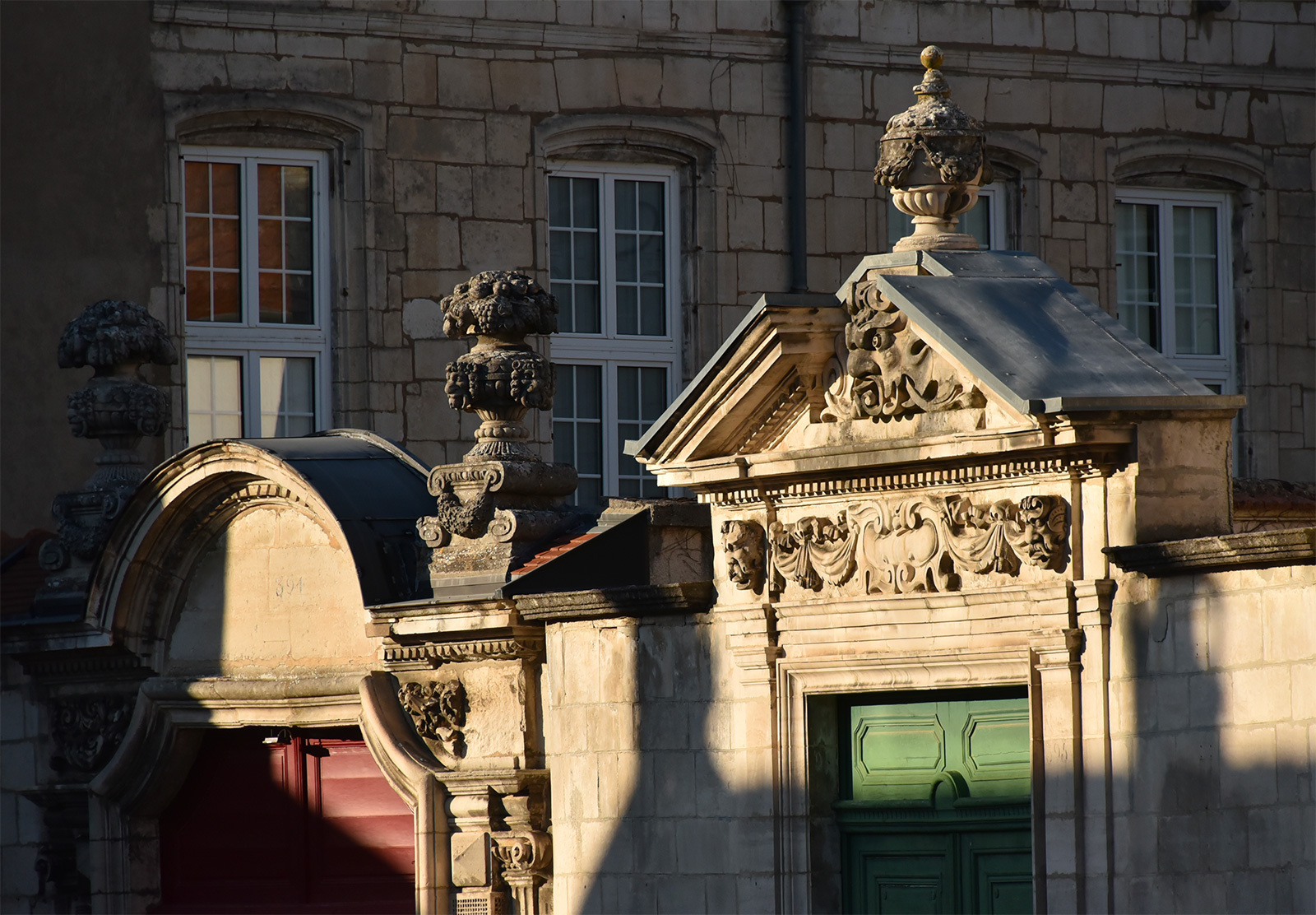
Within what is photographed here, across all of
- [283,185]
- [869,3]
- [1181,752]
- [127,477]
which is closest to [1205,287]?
[869,3]

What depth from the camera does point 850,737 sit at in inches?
378

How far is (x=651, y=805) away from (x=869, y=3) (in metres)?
7.87

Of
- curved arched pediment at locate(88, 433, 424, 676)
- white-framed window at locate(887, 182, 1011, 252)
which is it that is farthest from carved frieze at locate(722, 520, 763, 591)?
white-framed window at locate(887, 182, 1011, 252)

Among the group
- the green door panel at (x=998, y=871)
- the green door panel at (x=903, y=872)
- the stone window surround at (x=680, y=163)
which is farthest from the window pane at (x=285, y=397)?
the green door panel at (x=998, y=871)

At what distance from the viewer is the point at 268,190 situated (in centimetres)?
1527

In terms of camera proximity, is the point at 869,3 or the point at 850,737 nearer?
the point at 850,737

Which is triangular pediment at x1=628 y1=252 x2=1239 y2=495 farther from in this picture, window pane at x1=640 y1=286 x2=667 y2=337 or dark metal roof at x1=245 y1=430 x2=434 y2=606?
window pane at x1=640 y1=286 x2=667 y2=337

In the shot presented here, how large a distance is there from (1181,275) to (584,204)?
14.2 ft

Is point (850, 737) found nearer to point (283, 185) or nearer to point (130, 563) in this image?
point (130, 563)

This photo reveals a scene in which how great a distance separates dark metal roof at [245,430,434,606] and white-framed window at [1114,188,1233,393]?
7.15 meters

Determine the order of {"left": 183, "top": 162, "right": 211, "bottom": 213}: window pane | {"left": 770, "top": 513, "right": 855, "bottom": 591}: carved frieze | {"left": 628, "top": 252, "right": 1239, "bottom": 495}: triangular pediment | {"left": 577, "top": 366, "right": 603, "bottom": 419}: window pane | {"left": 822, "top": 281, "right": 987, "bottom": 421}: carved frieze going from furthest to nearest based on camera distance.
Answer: {"left": 577, "top": 366, "right": 603, "bottom": 419}: window pane → {"left": 183, "top": 162, "right": 211, "bottom": 213}: window pane → {"left": 770, "top": 513, "right": 855, "bottom": 591}: carved frieze → {"left": 822, "top": 281, "right": 987, "bottom": 421}: carved frieze → {"left": 628, "top": 252, "right": 1239, "bottom": 495}: triangular pediment

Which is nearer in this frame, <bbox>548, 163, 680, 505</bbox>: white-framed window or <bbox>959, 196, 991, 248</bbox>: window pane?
<bbox>548, 163, 680, 505</bbox>: white-framed window

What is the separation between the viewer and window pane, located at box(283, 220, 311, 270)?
50.3ft

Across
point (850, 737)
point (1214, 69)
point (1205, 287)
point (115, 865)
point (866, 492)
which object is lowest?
point (115, 865)
